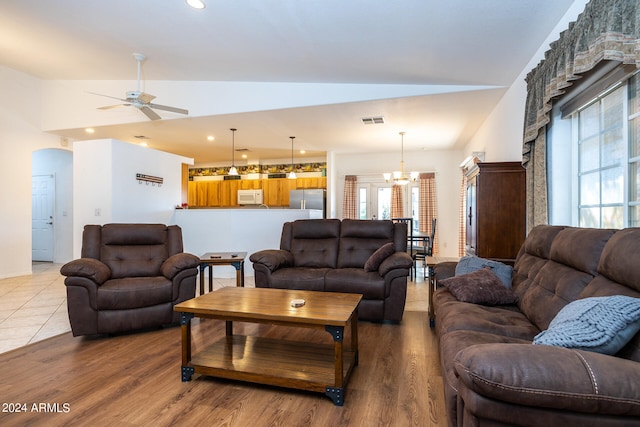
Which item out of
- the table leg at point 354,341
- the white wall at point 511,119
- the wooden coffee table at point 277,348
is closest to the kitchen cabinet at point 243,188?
the white wall at point 511,119

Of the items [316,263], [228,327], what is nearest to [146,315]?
[228,327]

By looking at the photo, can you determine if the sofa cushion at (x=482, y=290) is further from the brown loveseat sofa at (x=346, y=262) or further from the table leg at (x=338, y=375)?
the table leg at (x=338, y=375)

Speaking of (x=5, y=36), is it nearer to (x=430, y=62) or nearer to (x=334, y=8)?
(x=334, y=8)

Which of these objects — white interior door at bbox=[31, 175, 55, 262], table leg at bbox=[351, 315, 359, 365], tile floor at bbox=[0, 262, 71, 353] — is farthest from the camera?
white interior door at bbox=[31, 175, 55, 262]

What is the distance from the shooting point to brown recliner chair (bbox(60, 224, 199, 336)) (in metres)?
2.79

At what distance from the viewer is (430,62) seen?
12.2 feet

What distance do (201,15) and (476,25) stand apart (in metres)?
2.52

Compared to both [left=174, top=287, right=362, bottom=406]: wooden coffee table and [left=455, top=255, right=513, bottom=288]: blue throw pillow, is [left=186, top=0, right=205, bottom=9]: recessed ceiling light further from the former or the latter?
[left=455, top=255, right=513, bottom=288]: blue throw pillow

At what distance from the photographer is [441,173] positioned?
8180 mm

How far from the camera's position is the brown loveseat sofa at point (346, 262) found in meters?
3.21

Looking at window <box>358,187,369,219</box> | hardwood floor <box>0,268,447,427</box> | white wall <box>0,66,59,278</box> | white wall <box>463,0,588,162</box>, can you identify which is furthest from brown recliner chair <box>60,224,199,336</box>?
window <box>358,187,369,219</box>

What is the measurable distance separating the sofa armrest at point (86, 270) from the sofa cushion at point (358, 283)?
2.01 metres

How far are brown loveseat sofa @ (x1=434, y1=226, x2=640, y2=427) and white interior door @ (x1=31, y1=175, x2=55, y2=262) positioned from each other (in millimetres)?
8353

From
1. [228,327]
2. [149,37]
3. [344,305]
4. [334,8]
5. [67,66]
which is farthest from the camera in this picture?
[67,66]
